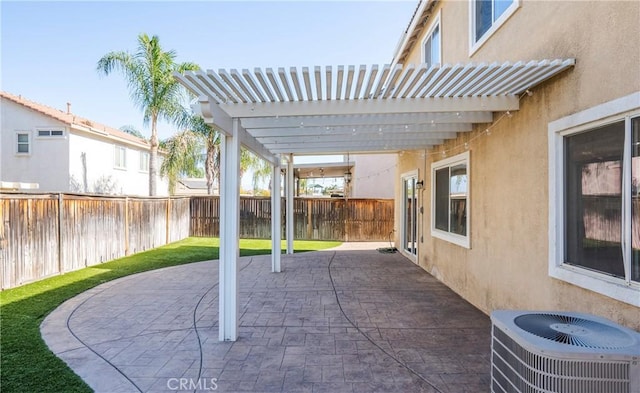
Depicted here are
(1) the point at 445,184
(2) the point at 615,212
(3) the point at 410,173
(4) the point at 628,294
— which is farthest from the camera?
(3) the point at 410,173

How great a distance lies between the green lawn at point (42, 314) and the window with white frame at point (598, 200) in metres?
4.82

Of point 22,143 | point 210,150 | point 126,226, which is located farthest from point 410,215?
point 22,143

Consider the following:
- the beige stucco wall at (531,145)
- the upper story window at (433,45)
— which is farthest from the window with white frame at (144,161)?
the beige stucco wall at (531,145)

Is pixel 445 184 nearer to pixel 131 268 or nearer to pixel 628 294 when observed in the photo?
pixel 628 294

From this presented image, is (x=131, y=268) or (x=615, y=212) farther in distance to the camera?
(x=131, y=268)

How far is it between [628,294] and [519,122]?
251 cm

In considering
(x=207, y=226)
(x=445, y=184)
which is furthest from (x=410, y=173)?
(x=207, y=226)

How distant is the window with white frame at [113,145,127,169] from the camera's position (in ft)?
58.4

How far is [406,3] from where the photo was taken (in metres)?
8.96

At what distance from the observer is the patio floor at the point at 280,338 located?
3355 millimetres

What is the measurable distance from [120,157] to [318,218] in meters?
11.6

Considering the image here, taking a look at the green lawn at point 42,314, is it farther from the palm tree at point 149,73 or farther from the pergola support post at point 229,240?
the palm tree at point 149,73

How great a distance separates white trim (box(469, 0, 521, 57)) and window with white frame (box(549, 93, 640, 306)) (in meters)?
1.92

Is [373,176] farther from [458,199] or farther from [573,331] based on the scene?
[573,331]
